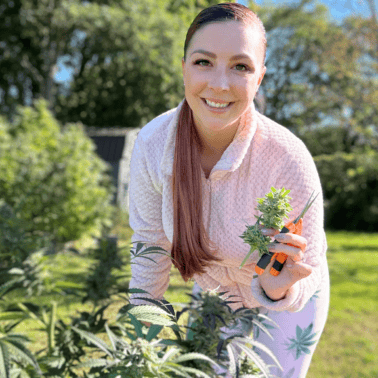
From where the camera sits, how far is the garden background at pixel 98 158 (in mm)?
2078

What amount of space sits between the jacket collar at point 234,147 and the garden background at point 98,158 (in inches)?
22.4

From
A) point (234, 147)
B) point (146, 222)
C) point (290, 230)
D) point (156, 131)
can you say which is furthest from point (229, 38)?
point (146, 222)

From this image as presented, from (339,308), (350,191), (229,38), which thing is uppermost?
(229,38)

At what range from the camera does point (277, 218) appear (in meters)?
0.91

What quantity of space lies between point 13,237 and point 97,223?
4483 mm

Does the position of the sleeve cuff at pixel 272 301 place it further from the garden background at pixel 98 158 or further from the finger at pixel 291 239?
the garden background at pixel 98 158

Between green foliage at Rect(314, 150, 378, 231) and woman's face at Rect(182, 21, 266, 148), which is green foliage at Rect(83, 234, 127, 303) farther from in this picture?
green foliage at Rect(314, 150, 378, 231)

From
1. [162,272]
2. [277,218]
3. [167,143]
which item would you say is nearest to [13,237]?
[162,272]

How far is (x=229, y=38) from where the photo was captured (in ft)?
4.16

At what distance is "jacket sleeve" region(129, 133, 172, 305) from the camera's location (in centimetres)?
161

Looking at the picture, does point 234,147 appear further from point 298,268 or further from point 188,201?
point 298,268

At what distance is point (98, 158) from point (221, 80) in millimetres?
6095

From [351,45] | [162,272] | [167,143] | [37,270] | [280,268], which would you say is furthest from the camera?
[351,45]

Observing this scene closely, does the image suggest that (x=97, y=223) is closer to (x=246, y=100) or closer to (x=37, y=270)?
(x=37, y=270)
